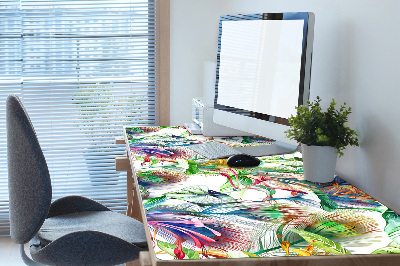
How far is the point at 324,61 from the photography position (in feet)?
6.73

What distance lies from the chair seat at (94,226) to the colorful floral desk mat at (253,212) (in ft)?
0.92

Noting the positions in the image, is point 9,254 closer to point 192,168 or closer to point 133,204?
point 133,204

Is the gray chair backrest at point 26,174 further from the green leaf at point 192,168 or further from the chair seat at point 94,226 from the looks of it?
the green leaf at point 192,168

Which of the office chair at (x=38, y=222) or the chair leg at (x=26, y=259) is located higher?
the office chair at (x=38, y=222)

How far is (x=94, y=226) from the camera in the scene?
2125 millimetres

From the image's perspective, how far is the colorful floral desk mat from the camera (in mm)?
1176

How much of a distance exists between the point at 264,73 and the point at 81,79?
168cm

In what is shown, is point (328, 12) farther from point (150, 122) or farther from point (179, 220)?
point (150, 122)

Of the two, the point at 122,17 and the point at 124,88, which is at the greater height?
the point at 122,17

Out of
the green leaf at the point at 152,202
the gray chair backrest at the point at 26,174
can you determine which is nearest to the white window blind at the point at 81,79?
the gray chair backrest at the point at 26,174

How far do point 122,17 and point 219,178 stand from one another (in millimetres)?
1950

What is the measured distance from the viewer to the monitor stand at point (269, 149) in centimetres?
212

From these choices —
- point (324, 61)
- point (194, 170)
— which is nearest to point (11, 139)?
point (194, 170)

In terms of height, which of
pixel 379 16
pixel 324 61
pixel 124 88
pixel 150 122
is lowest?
pixel 150 122
